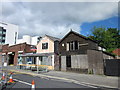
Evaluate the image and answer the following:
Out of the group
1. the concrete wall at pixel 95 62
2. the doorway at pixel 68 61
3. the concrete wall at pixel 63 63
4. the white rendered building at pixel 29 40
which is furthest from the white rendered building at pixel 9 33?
the concrete wall at pixel 95 62

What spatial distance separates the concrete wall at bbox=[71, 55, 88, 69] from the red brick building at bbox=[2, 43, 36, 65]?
11.8m

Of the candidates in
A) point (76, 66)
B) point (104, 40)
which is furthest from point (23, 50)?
point (104, 40)

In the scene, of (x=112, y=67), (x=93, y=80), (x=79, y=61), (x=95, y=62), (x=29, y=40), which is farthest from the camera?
(x=29, y=40)

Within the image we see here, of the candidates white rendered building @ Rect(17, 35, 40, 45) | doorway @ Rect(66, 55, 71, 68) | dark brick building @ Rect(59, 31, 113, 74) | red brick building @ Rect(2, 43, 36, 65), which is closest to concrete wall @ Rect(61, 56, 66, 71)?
dark brick building @ Rect(59, 31, 113, 74)

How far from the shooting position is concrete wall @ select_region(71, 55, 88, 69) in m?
17.0

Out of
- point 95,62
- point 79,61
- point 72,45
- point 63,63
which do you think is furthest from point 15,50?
point 95,62

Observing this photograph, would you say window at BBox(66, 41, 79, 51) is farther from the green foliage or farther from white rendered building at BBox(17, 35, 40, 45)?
white rendered building at BBox(17, 35, 40, 45)

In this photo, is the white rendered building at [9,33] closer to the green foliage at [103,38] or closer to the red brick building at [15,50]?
the red brick building at [15,50]

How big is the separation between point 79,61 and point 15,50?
63.8 feet

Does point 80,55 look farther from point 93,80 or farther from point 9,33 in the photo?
point 9,33

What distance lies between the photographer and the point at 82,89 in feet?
27.6

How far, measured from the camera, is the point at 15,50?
3022cm

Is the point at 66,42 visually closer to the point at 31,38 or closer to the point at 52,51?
the point at 52,51

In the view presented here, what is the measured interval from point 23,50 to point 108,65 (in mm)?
20244
